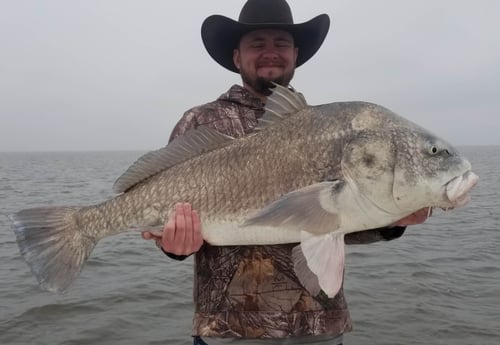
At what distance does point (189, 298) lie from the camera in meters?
9.65

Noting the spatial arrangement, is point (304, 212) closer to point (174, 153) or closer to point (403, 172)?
point (403, 172)

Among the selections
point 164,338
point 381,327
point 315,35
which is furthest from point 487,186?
point 315,35

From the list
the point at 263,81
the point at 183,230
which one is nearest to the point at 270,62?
the point at 263,81

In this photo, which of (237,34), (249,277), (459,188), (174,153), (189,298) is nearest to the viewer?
(459,188)

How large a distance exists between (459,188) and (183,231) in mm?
1654

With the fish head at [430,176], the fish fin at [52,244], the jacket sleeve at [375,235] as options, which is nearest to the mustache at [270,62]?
the fish head at [430,176]

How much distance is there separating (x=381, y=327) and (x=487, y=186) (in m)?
26.4

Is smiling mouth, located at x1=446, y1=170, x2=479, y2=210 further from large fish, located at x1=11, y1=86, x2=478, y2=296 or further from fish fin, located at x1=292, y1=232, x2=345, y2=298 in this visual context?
fish fin, located at x1=292, y1=232, x2=345, y2=298

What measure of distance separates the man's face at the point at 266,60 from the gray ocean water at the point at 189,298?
5.29 m

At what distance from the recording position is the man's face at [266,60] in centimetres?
374

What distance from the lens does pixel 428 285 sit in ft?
33.1

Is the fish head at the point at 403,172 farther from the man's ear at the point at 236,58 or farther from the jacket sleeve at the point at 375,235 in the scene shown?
the man's ear at the point at 236,58

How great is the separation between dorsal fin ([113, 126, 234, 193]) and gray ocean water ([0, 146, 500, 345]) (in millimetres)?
4992

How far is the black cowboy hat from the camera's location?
3828 mm
